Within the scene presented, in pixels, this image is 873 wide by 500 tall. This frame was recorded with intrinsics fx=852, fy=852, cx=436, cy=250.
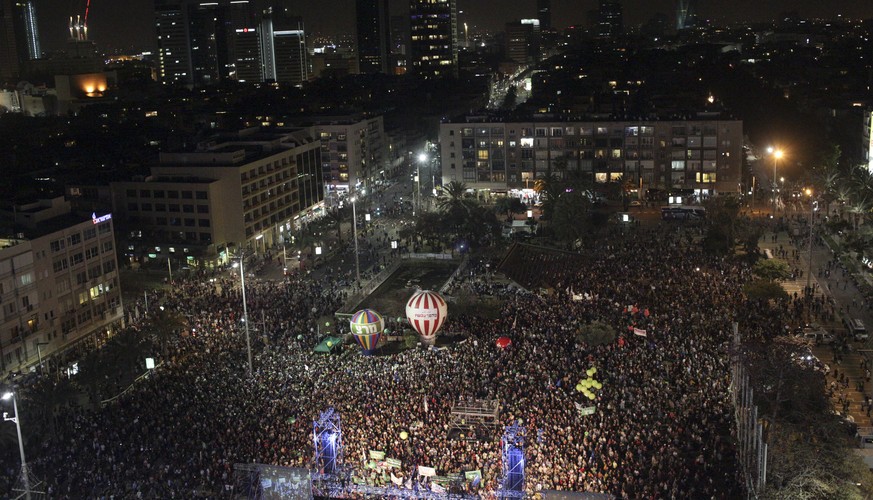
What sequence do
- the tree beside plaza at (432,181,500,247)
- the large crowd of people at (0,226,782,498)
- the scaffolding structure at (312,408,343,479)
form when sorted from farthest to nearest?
the tree beside plaza at (432,181,500,247)
the scaffolding structure at (312,408,343,479)
the large crowd of people at (0,226,782,498)

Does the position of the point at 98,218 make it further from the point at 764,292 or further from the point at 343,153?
the point at 343,153

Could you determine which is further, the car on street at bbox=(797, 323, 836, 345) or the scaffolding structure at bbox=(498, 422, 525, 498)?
the car on street at bbox=(797, 323, 836, 345)

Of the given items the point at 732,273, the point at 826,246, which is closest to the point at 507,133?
the point at 826,246

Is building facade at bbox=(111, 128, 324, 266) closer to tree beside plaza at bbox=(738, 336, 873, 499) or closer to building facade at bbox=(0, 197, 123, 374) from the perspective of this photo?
building facade at bbox=(0, 197, 123, 374)

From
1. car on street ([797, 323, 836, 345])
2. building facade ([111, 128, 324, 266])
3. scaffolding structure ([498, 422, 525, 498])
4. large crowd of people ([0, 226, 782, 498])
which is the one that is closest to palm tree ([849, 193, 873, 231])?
large crowd of people ([0, 226, 782, 498])

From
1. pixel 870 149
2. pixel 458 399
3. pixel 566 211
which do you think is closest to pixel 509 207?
pixel 566 211

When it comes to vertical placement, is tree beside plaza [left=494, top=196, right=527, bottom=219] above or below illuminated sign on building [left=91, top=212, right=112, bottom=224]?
below

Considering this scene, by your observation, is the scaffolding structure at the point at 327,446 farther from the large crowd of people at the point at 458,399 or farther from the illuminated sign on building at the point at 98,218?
the illuminated sign on building at the point at 98,218
